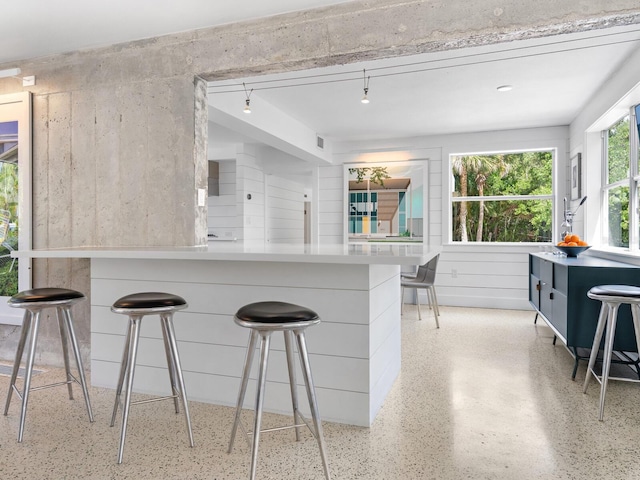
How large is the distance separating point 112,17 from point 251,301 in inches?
78.4

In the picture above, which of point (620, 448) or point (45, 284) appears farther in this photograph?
point (45, 284)

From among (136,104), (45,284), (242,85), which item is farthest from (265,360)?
(242,85)

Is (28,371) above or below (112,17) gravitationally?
below

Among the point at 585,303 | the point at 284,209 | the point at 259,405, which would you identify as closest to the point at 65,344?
the point at 259,405

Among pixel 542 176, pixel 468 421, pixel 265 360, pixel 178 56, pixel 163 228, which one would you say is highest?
pixel 178 56

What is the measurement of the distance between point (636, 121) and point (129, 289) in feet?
13.4

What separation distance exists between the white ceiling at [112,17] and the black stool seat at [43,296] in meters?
1.69

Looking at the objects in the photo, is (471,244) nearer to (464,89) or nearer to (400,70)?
(464,89)

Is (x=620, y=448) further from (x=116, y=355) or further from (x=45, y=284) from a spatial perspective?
(x=45, y=284)

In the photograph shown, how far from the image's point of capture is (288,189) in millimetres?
7781

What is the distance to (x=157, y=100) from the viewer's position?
2998 mm

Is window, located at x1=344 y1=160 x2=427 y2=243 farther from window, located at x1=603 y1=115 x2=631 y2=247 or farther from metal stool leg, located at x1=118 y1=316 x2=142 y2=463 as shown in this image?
metal stool leg, located at x1=118 y1=316 x2=142 y2=463

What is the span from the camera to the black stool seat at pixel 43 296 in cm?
222

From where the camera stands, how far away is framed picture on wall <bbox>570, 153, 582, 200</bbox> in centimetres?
483
